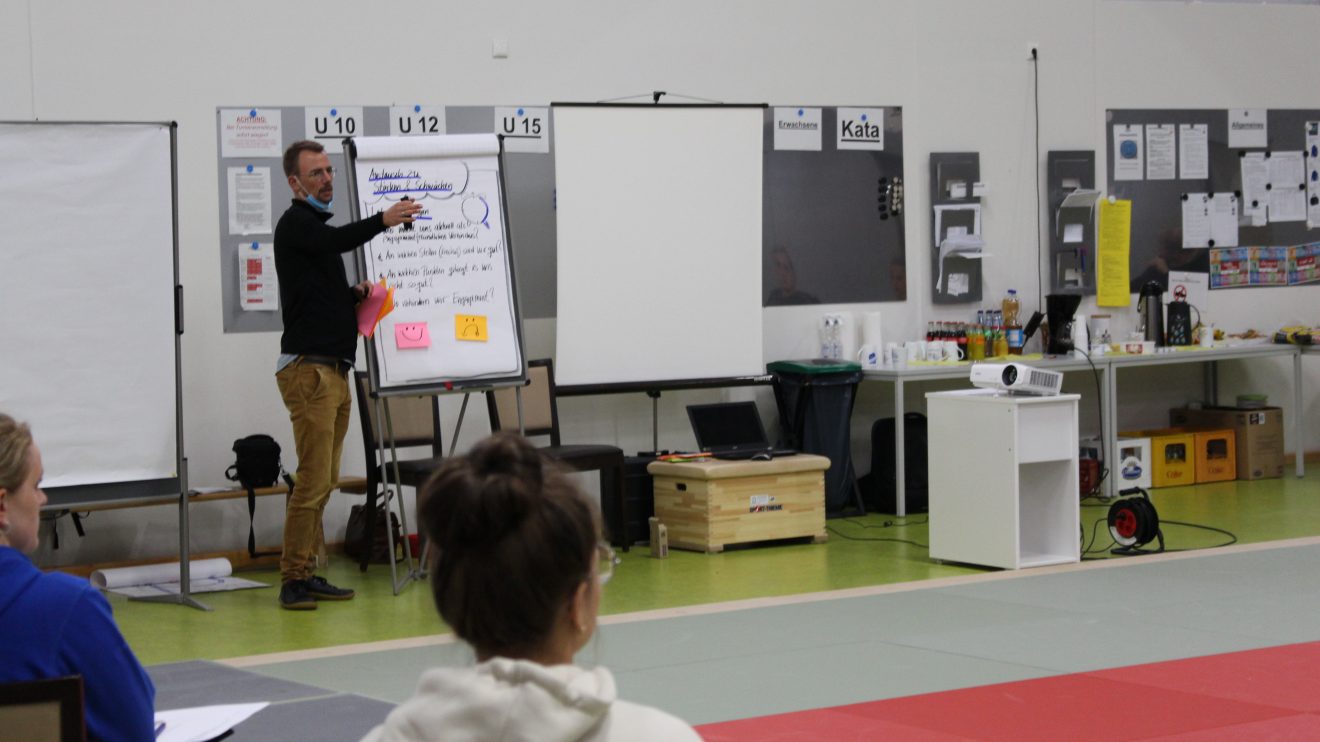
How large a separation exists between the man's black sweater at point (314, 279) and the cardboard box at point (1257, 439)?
232 inches

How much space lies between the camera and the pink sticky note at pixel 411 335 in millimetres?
6754

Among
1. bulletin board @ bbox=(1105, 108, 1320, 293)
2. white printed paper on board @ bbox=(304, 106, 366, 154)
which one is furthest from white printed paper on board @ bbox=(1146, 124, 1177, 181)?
white printed paper on board @ bbox=(304, 106, 366, 154)

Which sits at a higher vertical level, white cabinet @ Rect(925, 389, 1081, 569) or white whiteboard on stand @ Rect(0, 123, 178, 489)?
white whiteboard on stand @ Rect(0, 123, 178, 489)

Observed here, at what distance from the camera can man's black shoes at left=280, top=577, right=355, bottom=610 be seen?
6262 millimetres

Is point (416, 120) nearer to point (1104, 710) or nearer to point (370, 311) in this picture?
point (370, 311)

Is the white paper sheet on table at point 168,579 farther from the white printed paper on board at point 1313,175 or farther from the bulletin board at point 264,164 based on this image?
the white printed paper on board at point 1313,175

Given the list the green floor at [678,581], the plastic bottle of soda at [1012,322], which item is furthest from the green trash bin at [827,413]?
the plastic bottle of soda at [1012,322]

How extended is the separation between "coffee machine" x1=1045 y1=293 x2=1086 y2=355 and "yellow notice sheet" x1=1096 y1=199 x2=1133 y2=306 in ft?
2.18

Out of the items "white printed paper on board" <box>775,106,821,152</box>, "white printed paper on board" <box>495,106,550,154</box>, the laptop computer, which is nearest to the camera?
the laptop computer

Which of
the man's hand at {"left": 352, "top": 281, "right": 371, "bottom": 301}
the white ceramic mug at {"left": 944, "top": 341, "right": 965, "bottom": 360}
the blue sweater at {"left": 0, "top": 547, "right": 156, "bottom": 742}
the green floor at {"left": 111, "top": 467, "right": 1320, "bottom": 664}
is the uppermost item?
the man's hand at {"left": 352, "top": 281, "right": 371, "bottom": 301}

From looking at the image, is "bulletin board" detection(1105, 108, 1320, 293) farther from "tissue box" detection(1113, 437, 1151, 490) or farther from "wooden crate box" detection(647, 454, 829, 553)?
"wooden crate box" detection(647, 454, 829, 553)

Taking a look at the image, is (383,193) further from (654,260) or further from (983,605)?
(983,605)

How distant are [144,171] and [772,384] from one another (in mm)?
3638

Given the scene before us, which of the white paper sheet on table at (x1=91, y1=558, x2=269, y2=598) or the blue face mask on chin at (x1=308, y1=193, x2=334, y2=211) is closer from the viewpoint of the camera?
the blue face mask on chin at (x1=308, y1=193, x2=334, y2=211)
